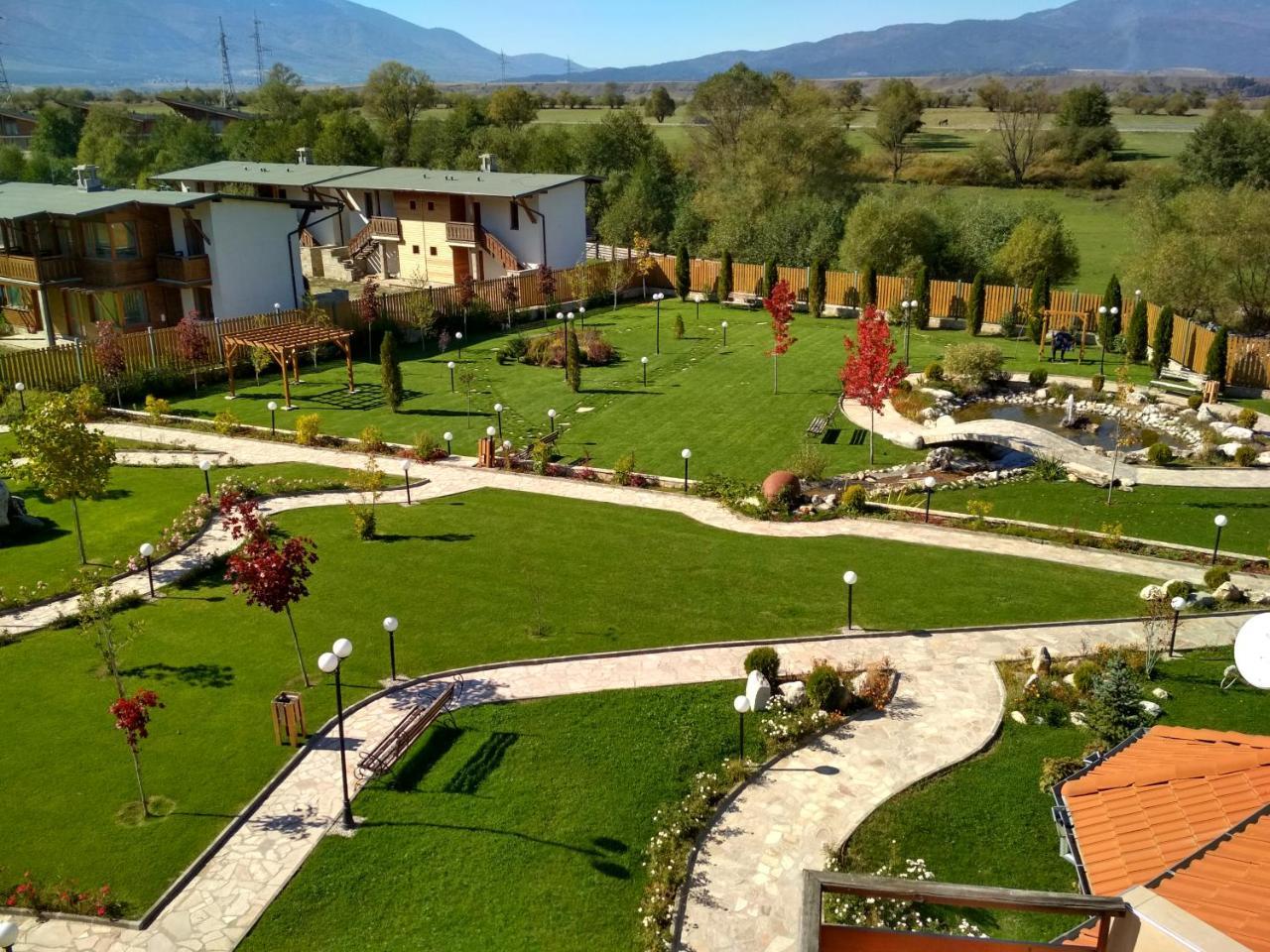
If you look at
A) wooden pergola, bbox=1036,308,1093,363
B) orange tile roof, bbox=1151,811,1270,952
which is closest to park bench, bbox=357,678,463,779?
orange tile roof, bbox=1151,811,1270,952

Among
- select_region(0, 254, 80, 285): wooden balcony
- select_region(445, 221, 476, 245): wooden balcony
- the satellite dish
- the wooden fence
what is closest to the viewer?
the satellite dish

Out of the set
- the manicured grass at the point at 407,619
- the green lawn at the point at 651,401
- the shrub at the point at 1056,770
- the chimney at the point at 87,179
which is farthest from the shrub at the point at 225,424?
the shrub at the point at 1056,770

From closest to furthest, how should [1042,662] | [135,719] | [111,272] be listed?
[135,719] → [1042,662] → [111,272]

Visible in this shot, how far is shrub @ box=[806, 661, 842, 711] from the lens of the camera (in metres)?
14.1

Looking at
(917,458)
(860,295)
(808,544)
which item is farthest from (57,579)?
(860,295)

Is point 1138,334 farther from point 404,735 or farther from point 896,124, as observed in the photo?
point 896,124

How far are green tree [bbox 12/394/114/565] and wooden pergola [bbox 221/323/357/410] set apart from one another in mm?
10908

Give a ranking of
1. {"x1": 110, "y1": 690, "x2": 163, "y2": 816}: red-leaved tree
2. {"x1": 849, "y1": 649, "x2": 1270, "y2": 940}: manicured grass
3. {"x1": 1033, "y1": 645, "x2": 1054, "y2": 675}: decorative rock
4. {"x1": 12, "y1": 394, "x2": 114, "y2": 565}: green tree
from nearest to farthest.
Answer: {"x1": 849, "y1": 649, "x2": 1270, "y2": 940}: manicured grass < {"x1": 110, "y1": 690, "x2": 163, "y2": 816}: red-leaved tree < {"x1": 1033, "y1": 645, "x2": 1054, "y2": 675}: decorative rock < {"x1": 12, "y1": 394, "x2": 114, "y2": 565}: green tree

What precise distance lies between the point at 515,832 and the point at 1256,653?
7737mm

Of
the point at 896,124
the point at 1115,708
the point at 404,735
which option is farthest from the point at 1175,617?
the point at 896,124

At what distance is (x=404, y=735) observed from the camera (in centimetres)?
1288

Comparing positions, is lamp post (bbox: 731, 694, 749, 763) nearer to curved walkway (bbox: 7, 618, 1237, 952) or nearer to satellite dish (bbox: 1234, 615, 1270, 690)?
curved walkway (bbox: 7, 618, 1237, 952)

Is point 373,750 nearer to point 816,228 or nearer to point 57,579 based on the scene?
point 57,579

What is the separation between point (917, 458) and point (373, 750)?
55.2 ft
